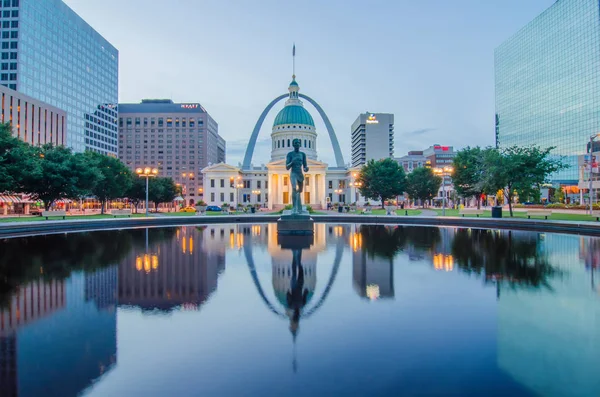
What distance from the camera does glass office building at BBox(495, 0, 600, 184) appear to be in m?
99.9

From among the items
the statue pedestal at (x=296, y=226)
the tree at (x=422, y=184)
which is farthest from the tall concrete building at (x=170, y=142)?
the statue pedestal at (x=296, y=226)

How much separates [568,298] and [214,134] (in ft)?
625

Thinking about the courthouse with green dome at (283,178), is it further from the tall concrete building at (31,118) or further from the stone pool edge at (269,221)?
the stone pool edge at (269,221)

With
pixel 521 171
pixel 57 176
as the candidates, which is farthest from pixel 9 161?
pixel 521 171

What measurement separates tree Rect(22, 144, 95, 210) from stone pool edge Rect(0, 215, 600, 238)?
8365 mm

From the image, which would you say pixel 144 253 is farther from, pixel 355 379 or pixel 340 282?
pixel 355 379

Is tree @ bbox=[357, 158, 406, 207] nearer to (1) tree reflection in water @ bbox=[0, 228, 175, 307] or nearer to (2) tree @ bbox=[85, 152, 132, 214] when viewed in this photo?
(2) tree @ bbox=[85, 152, 132, 214]

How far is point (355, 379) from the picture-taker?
5324 millimetres

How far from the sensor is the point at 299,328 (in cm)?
733

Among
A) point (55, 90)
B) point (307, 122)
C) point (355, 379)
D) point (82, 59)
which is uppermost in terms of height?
point (82, 59)

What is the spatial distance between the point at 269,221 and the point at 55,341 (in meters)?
34.0

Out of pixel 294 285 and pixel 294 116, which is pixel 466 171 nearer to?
pixel 294 285

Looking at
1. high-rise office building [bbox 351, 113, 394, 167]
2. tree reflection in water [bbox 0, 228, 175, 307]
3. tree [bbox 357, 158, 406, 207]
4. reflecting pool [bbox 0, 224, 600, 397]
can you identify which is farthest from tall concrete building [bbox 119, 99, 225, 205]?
reflecting pool [bbox 0, 224, 600, 397]

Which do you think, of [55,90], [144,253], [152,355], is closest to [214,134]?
[55,90]
